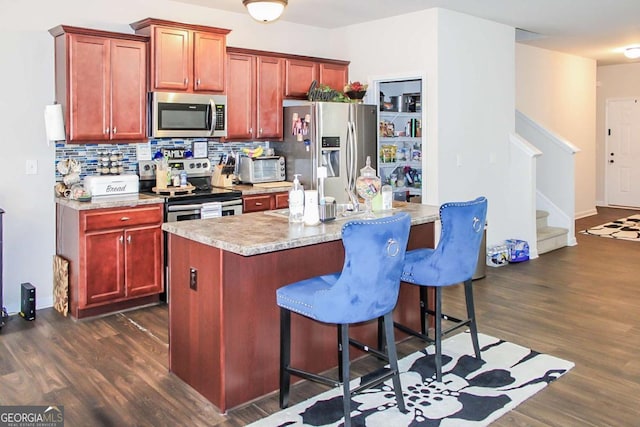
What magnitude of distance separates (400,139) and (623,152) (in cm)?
617

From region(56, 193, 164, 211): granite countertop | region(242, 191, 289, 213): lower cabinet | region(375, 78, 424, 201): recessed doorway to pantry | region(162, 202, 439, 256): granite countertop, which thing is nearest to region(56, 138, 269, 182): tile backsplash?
region(56, 193, 164, 211): granite countertop

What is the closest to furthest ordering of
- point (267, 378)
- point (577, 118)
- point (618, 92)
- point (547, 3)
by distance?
point (267, 378) → point (547, 3) → point (577, 118) → point (618, 92)

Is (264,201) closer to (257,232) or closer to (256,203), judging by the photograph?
(256,203)

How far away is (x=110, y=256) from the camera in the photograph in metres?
4.54

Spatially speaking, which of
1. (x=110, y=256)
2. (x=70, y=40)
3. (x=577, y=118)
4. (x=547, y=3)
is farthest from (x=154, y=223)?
(x=577, y=118)

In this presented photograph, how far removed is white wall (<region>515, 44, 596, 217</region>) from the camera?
824 centimetres

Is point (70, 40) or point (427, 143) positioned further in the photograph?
point (427, 143)

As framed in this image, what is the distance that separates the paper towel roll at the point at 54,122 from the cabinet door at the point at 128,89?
1.29ft

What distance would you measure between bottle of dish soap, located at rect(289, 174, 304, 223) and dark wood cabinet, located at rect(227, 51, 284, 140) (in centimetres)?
243

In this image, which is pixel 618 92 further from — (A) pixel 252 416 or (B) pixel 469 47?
(A) pixel 252 416

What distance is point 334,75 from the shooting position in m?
6.36

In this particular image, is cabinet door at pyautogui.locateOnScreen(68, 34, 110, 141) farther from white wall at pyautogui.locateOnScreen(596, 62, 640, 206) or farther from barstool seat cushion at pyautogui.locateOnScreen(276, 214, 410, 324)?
white wall at pyautogui.locateOnScreen(596, 62, 640, 206)

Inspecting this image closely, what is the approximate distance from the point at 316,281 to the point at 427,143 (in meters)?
3.13

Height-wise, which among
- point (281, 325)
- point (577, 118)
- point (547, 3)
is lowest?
point (281, 325)
